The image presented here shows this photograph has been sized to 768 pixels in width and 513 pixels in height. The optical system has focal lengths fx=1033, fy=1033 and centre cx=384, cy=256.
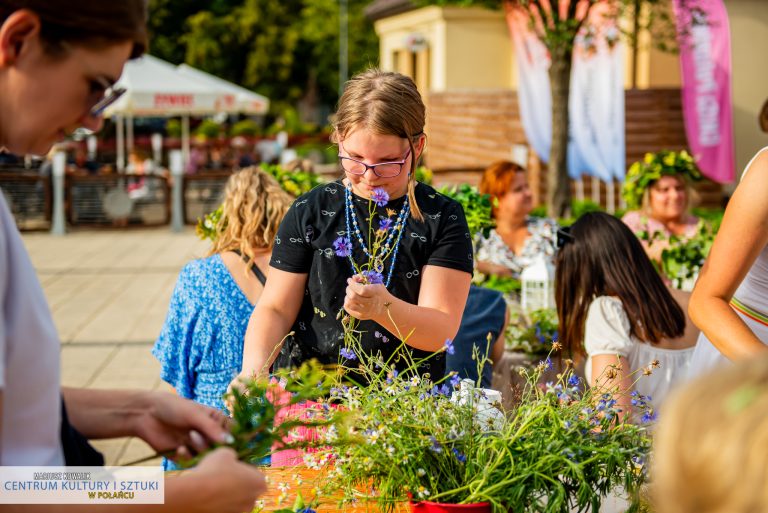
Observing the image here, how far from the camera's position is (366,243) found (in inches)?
108

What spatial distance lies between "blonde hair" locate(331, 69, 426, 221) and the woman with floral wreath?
3788mm

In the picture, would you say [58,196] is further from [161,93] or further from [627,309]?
[627,309]

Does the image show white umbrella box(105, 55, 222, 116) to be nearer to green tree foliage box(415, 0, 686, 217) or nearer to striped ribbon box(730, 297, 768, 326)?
green tree foliage box(415, 0, 686, 217)

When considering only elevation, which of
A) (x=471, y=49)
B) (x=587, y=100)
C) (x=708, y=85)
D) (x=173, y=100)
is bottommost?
(x=587, y=100)

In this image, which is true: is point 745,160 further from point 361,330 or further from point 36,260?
point 361,330

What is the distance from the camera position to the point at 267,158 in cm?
2564

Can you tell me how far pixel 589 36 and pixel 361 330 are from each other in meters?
7.89

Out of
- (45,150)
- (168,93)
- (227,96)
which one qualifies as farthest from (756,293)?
(227,96)

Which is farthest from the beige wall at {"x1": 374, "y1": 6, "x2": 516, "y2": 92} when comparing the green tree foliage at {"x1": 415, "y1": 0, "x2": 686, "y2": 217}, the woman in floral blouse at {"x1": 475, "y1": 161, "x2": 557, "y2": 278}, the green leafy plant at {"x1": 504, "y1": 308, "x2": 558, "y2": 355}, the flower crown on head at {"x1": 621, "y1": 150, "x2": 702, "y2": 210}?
the green leafy plant at {"x1": 504, "y1": 308, "x2": 558, "y2": 355}

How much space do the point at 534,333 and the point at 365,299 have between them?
2947mm

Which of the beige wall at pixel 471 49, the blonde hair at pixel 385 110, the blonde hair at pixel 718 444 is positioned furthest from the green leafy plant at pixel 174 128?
the blonde hair at pixel 718 444

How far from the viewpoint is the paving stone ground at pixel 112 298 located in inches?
296

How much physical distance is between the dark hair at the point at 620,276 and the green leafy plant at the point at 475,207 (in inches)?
58.1

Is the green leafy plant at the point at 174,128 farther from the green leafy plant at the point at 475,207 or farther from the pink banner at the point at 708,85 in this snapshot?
the green leafy plant at the point at 475,207
